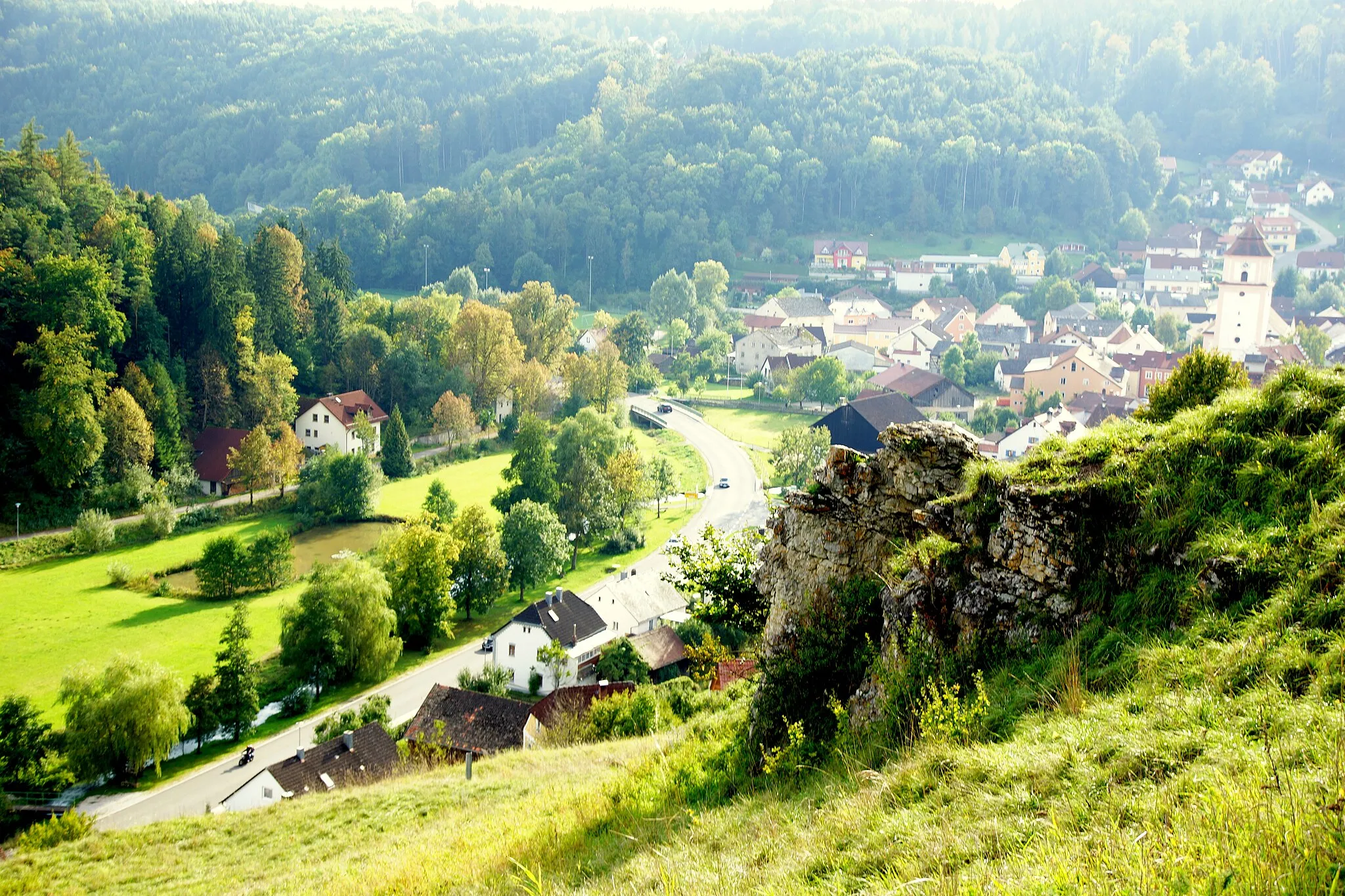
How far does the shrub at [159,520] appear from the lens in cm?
3891

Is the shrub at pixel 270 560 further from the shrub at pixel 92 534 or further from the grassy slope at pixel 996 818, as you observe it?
the grassy slope at pixel 996 818

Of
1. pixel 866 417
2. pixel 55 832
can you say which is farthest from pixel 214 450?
pixel 866 417

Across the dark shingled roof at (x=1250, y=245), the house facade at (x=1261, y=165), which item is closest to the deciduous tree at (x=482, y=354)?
the dark shingled roof at (x=1250, y=245)

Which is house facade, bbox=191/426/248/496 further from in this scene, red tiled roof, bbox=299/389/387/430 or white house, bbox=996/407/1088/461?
white house, bbox=996/407/1088/461

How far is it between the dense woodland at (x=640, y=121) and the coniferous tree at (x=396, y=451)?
57441 mm

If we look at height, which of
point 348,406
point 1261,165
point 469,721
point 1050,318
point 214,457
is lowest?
point 1050,318

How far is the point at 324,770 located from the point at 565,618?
32.7 ft

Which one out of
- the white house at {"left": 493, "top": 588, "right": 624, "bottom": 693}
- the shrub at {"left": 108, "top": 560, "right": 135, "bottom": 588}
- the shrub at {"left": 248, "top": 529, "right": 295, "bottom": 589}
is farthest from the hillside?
the shrub at {"left": 108, "top": 560, "right": 135, "bottom": 588}

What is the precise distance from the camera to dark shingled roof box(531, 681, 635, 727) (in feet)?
76.4

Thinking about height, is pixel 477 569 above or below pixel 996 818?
below

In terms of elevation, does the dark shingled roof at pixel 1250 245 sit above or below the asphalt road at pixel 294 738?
above

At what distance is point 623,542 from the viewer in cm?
4184

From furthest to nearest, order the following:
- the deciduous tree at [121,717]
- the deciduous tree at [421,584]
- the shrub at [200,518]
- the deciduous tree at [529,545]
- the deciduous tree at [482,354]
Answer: the deciduous tree at [482,354]
the shrub at [200,518]
the deciduous tree at [529,545]
the deciduous tree at [421,584]
the deciduous tree at [121,717]

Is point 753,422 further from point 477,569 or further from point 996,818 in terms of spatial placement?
point 996,818
